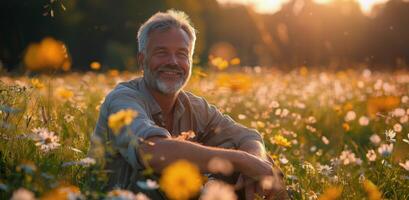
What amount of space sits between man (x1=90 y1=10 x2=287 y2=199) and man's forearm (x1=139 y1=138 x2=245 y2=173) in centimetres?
2

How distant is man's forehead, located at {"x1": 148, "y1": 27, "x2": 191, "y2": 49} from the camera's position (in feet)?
12.0

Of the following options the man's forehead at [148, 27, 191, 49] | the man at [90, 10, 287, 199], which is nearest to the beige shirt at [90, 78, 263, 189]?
the man at [90, 10, 287, 199]

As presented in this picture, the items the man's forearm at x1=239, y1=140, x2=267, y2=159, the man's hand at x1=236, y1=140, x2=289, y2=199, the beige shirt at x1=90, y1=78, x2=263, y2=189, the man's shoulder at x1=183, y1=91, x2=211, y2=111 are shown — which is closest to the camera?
the beige shirt at x1=90, y1=78, x2=263, y2=189

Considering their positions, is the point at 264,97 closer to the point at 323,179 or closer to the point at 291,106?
the point at 291,106

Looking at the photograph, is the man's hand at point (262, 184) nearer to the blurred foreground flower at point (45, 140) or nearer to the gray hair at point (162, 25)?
the blurred foreground flower at point (45, 140)

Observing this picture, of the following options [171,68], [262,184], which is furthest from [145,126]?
[171,68]

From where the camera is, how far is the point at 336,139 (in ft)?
19.1

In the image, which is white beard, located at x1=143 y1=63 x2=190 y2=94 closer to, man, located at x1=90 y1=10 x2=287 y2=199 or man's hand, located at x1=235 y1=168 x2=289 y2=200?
man, located at x1=90 y1=10 x2=287 y2=199

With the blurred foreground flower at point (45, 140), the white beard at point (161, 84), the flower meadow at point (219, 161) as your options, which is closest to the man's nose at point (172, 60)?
the white beard at point (161, 84)

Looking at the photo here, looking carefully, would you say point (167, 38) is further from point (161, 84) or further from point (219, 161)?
point (219, 161)

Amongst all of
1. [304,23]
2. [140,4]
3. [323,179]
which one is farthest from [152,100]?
[140,4]

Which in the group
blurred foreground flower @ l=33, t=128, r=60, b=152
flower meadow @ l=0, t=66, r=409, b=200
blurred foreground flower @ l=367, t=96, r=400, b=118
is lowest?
blurred foreground flower @ l=367, t=96, r=400, b=118

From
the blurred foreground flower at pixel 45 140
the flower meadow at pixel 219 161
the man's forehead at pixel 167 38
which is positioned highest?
the man's forehead at pixel 167 38

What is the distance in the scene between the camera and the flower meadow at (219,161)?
7.02ft
